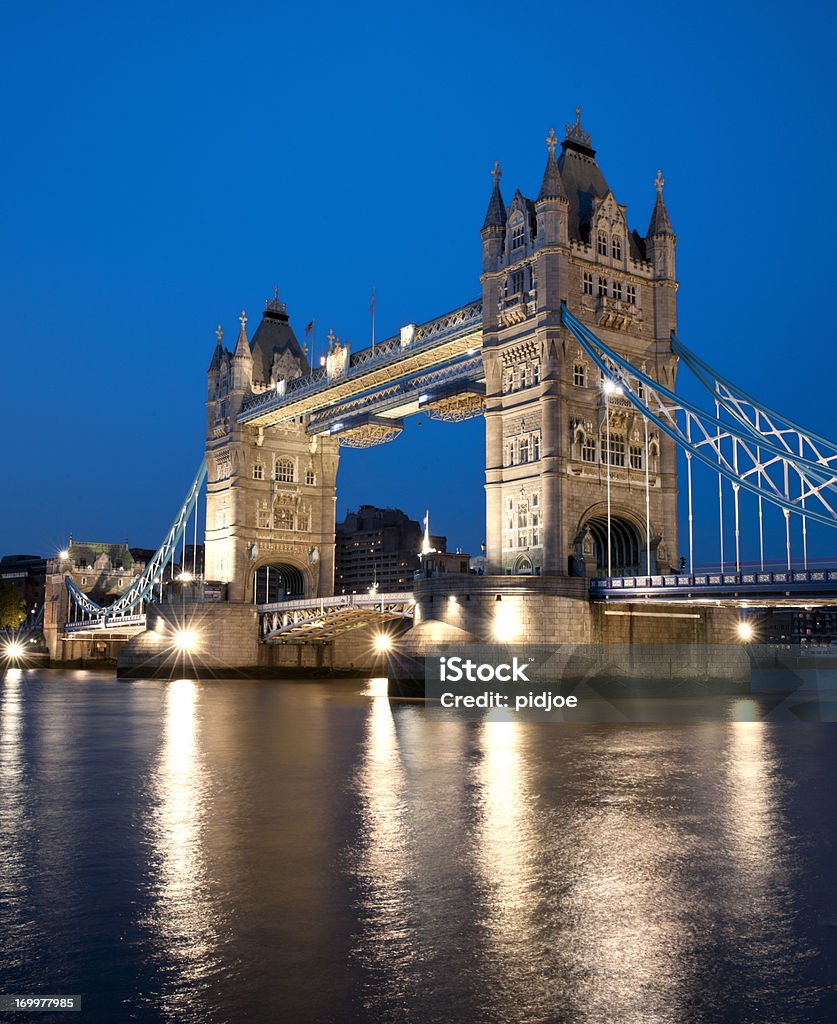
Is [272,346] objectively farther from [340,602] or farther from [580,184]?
[580,184]

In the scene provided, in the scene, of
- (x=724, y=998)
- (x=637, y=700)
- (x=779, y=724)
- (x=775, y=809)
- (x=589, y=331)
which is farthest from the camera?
(x=589, y=331)

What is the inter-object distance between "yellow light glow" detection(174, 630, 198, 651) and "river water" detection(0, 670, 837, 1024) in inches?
1792

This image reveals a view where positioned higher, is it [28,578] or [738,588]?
[28,578]

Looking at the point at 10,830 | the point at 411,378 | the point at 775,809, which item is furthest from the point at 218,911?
the point at 411,378

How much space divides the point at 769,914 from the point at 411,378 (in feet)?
170

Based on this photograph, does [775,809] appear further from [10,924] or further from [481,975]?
[10,924]

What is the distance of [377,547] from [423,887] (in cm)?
16792

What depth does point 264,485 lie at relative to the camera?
74188mm

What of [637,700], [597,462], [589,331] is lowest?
[637,700]

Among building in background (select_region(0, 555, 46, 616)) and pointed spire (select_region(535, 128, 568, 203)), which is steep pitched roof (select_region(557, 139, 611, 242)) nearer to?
pointed spire (select_region(535, 128, 568, 203))

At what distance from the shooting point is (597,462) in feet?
161

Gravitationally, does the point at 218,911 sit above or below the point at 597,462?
below

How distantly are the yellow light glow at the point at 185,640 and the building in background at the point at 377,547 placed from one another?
102 m

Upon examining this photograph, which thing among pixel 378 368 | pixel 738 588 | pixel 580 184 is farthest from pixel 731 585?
pixel 378 368
